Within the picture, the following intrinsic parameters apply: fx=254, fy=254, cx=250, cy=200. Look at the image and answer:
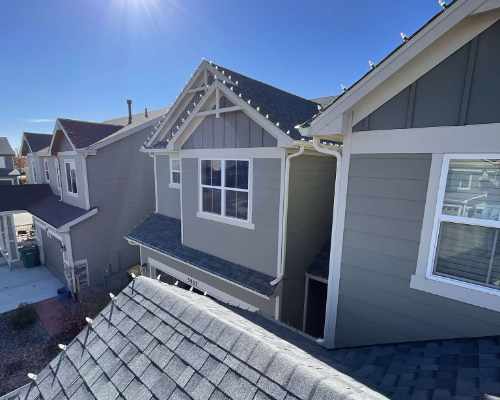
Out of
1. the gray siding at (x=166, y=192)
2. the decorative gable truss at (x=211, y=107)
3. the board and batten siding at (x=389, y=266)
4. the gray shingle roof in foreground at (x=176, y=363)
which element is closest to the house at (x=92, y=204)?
the gray siding at (x=166, y=192)

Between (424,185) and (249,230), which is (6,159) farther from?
(424,185)

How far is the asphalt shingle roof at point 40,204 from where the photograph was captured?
11.8 metres

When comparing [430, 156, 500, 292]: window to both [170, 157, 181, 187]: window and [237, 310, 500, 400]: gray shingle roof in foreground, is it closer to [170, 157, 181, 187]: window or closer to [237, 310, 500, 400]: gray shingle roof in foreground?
[237, 310, 500, 400]: gray shingle roof in foreground

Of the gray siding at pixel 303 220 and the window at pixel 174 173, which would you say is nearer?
the gray siding at pixel 303 220

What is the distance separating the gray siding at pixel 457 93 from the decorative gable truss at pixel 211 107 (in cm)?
205

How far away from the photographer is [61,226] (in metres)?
10.8

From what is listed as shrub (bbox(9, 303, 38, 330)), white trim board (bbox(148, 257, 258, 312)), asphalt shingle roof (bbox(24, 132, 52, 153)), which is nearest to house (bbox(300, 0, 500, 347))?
white trim board (bbox(148, 257, 258, 312))

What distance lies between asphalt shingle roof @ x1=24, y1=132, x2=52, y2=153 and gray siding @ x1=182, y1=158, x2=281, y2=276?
56.9 ft

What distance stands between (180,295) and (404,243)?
3.15m

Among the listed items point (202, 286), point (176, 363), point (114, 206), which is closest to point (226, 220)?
point (202, 286)

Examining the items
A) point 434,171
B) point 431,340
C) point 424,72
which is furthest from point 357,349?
point 424,72

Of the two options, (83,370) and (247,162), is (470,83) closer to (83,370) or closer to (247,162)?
(247,162)

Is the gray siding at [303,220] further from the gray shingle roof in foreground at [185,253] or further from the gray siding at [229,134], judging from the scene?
the gray siding at [229,134]

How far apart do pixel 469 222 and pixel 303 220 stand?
3571 mm
